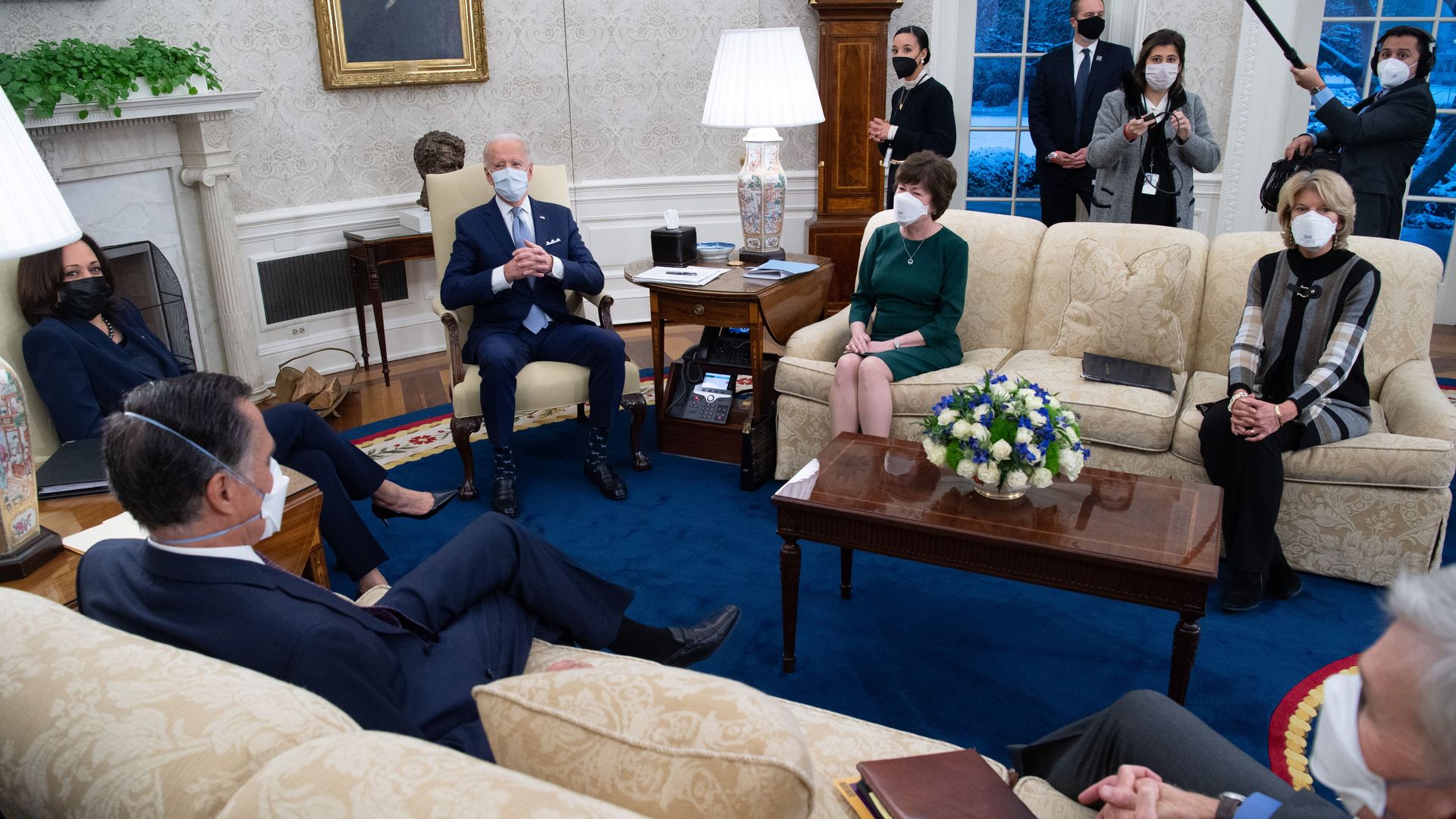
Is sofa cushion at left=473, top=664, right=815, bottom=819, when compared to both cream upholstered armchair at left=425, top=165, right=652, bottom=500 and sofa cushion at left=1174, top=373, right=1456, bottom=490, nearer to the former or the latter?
sofa cushion at left=1174, top=373, right=1456, bottom=490

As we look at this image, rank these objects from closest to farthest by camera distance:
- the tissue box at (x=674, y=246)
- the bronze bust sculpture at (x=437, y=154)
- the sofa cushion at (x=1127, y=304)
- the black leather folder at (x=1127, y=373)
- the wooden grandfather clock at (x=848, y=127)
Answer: the black leather folder at (x=1127, y=373) → the sofa cushion at (x=1127, y=304) → the tissue box at (x=674, y=246) → the bronze bust sculpture at (x=437, y=154) → the wooden grandfather clock at (x=848, y=127)

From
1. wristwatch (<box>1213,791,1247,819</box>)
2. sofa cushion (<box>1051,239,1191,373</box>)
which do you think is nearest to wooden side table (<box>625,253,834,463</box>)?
sofa cushion (<box>1051,239,1191,373</box>)

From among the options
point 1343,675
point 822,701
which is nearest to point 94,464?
point 822,701

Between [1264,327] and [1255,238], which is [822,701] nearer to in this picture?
[1264,327]

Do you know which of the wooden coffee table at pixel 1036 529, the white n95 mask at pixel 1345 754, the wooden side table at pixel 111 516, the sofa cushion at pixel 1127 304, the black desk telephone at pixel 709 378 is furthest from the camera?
the black desk telephone at pixel 709 378

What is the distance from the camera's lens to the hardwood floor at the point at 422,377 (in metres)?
4.55

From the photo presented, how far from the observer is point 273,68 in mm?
4637

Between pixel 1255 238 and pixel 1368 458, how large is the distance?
890 mm

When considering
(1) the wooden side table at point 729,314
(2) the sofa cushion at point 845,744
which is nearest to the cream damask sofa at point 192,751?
(2) the sofa cushion at point 845,744

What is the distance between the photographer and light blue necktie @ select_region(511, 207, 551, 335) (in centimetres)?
373

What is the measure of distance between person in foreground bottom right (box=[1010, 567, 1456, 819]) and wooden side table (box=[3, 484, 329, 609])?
1603 mm

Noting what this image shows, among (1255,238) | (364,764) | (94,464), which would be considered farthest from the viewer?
(1255,238)

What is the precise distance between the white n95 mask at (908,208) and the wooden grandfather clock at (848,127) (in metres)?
1.78

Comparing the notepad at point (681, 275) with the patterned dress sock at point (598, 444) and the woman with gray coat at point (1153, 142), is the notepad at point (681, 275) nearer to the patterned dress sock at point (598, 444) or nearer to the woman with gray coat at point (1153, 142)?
the patterned dress sock at point (598, 444)
